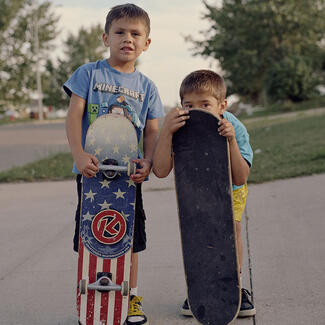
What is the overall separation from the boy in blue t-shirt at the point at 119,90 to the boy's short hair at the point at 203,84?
30 centimetres

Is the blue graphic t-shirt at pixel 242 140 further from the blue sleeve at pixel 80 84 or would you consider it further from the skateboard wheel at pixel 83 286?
the skateboard wheel at pixel 83 286

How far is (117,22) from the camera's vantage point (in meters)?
2.58

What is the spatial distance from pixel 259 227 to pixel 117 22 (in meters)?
2.35

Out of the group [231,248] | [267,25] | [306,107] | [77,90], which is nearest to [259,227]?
[231,248]

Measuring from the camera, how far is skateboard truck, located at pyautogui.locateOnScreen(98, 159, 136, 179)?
8.17 ft

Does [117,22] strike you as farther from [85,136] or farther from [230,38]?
[230,38]

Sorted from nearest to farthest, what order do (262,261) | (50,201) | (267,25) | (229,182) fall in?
1. (229,182)
2. (262,261)
3. (50,201)
4. (267,25)

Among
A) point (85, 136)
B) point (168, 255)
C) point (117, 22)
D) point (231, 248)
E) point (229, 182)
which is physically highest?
point (117, 22)

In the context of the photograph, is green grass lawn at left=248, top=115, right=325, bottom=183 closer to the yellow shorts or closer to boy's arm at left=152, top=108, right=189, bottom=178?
the yellow shorts

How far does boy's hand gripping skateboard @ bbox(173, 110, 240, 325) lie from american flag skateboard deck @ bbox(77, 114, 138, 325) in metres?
0.31

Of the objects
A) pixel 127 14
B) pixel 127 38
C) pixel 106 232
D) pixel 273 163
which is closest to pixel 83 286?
pixel 106 232

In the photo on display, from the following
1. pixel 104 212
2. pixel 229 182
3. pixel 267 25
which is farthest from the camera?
pixel 267 25

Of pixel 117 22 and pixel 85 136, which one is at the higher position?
pixel 117 22

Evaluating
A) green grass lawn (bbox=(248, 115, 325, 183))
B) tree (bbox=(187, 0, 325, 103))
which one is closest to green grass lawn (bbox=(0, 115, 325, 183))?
green grass lawn (bbox=(248, 115, 325, 183))
